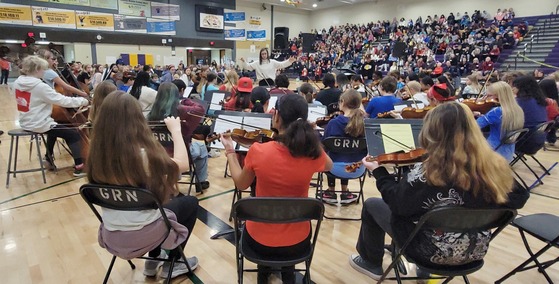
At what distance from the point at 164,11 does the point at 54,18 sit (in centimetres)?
523

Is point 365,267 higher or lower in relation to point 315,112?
lower

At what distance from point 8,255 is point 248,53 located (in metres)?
23.7

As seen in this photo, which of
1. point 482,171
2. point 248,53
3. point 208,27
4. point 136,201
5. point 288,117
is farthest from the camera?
point 248,53

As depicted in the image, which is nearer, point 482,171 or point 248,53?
point 482,171

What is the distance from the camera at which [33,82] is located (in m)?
3.84

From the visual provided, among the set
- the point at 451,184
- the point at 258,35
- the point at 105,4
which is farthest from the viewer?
the point at 258,35

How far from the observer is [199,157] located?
12.7 ft

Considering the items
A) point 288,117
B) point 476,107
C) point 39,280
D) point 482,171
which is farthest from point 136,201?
point 476,107

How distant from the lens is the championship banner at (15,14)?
1396 centimetres

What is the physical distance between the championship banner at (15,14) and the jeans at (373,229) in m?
17.7

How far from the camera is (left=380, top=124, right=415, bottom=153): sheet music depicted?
2314 mm

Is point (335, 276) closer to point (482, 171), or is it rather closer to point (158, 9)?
point (482, 171)

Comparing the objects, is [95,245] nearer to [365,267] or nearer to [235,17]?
[365,267]

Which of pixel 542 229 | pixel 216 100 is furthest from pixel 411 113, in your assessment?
pixel 216 100
